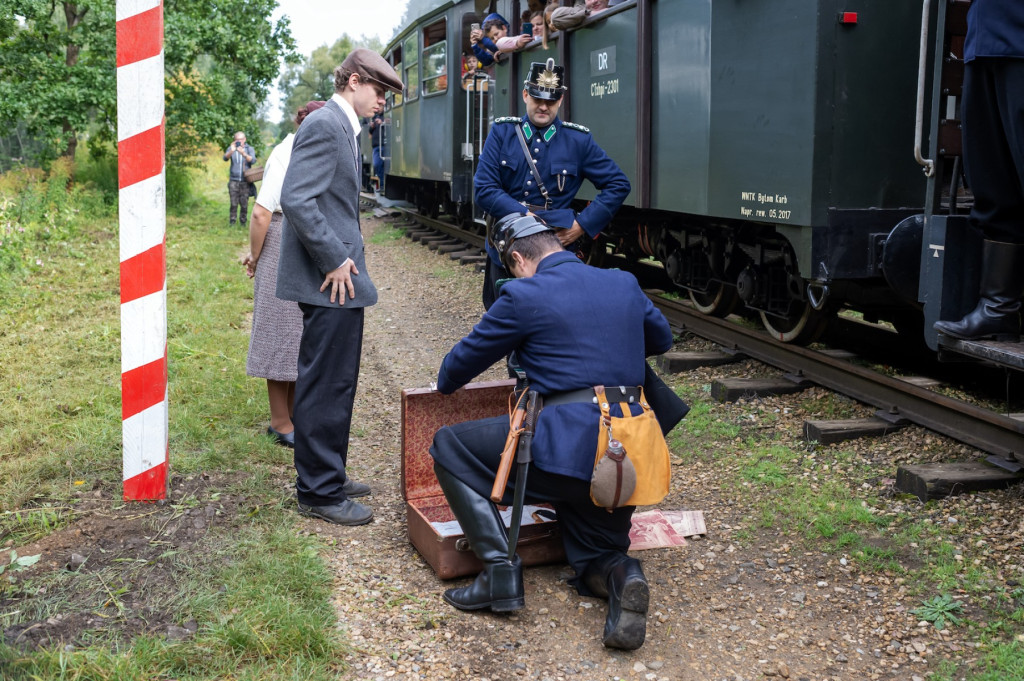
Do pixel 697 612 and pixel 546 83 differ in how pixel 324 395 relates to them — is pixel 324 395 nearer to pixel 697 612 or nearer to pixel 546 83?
pixel 697 612

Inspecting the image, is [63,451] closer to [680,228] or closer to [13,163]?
[680,228]

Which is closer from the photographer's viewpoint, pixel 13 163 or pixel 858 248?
pixel 858 248

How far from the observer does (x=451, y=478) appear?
12.4 feet

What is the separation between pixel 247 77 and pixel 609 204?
16805 millimetres

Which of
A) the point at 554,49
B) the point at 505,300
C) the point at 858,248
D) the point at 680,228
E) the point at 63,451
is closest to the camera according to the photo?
the point at 505,300

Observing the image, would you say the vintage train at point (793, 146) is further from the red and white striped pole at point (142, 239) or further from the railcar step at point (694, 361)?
the red and white striped pole at point (142, 239)

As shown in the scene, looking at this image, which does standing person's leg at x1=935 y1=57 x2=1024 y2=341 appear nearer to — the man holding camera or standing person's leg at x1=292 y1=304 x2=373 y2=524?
standing person's leg at x1=292 y1=304 x2=373 y2=524

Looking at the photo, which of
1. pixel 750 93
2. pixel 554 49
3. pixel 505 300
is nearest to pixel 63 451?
pixel 505 300

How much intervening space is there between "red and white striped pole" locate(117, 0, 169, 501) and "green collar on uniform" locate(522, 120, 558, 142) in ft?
6.76

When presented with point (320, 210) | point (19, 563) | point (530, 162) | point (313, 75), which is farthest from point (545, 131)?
point (313, 75)

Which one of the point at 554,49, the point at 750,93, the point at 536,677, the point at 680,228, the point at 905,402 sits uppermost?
the point at 554,49

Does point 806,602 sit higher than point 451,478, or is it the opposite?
point 451,478

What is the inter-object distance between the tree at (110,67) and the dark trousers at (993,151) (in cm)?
1722

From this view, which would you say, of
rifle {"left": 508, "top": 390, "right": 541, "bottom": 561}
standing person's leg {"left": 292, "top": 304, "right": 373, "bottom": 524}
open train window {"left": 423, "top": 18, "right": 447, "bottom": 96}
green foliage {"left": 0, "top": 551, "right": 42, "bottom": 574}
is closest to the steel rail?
rifle {"left": 508, "top": 390, "right": 541, "bottom": 561}
